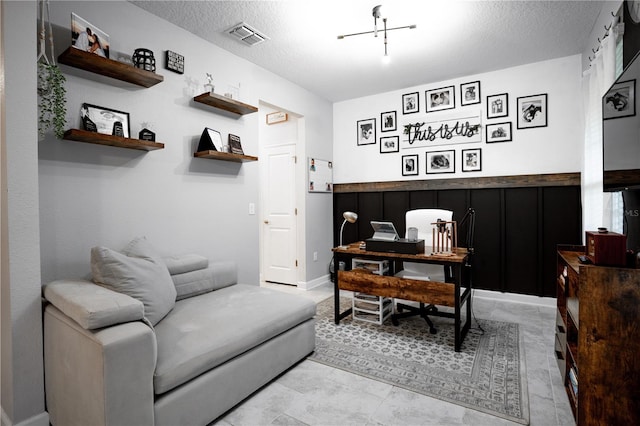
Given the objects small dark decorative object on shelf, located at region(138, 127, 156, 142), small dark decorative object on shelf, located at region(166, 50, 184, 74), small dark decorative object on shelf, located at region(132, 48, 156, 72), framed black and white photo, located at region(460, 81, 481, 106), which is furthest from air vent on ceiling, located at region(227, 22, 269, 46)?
framed black and white photo, located at region(460, 81, 481, 106)

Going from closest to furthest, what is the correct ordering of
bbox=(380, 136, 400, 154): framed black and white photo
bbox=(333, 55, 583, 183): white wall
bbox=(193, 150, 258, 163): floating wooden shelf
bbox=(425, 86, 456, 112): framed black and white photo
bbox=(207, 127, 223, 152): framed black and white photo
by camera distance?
bbox=(193, 150, 258, 163): floating wooden shelf, bbox=(207, 127, 223, 152): framed black and white photo, bbox=(333, 55, 583, 183): white wall, bbox=(425, 86, 456, 112): framed black and white photo, bbox=(380, 136, 400, 154): framed black and white photo

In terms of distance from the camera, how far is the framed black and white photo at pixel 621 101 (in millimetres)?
1750

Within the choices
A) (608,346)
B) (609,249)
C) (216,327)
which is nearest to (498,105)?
(609,249)

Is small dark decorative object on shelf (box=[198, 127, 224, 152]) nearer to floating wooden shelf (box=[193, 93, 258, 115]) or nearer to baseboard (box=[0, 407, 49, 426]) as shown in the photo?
floating wooden shelf (box=[193, 93, 258, 115])

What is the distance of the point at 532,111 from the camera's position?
393 cm

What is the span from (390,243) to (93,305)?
226 cm

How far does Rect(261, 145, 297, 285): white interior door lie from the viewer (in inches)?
193

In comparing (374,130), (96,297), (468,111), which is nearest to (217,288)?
(96,297)

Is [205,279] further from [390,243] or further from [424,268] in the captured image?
[424,268]

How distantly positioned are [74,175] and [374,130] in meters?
3.85

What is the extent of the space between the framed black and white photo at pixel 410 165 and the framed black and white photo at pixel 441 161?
183mm

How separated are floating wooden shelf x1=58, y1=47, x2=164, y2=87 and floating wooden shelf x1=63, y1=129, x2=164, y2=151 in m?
0.48

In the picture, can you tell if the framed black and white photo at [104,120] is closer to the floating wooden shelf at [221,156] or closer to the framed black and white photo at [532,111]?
the floating wooden shelf at [221,156]

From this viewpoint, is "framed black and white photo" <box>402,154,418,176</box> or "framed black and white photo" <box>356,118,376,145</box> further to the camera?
"framed black and white photo" <box>356,118,376,145</box>
